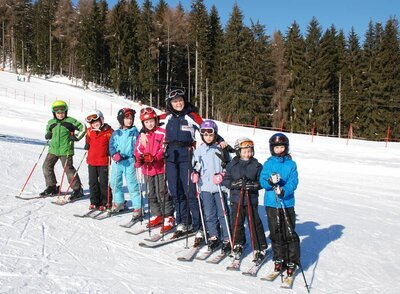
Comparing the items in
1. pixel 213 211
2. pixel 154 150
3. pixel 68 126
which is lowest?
pixel 213 211

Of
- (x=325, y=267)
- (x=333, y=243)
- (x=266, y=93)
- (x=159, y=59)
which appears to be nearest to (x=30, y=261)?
(x=325, y=267)

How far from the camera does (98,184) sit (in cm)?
743

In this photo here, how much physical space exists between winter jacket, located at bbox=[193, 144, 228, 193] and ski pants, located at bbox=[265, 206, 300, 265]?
935 millimetres

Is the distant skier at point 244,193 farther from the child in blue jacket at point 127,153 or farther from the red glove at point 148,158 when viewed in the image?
the child in blue jacket at point 127,153

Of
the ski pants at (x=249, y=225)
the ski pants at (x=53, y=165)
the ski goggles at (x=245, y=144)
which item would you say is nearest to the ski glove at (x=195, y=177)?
the ski pants at (x=249, y=225)

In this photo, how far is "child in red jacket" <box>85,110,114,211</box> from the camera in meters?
7.32

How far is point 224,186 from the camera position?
5.67m

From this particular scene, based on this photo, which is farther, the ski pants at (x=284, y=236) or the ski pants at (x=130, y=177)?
the ski pants at (x=130, y=177)

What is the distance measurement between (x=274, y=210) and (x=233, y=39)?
4382 cm

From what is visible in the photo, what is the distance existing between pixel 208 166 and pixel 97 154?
2.48m

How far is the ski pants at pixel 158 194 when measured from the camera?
659 cm

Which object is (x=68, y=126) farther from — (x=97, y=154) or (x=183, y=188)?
(x=183, y=188)

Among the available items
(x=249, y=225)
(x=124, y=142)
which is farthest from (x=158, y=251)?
(x=124, y=142)

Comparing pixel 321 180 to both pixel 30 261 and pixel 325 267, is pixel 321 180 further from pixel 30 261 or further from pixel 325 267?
pixel 30 261
